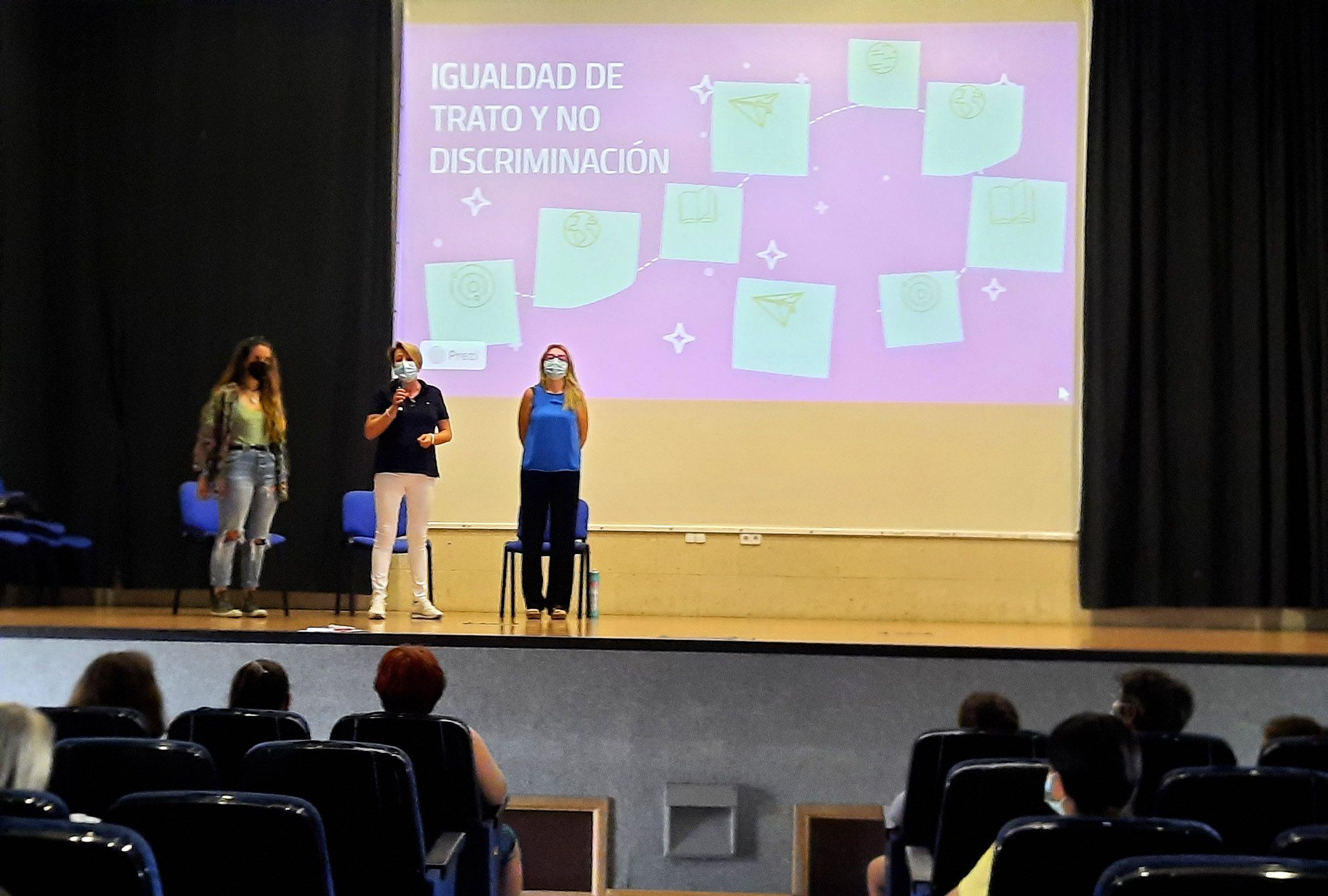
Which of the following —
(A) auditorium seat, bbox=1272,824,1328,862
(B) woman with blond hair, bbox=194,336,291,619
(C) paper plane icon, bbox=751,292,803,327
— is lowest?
(A) auditorium seat, bbox=1272,824,1328,862

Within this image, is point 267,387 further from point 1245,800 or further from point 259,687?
point 1245,800

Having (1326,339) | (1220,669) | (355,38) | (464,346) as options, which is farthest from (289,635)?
(1326,339)

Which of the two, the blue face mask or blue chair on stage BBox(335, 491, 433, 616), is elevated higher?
blue chair on stage BBox(335, 491, 433, 616)

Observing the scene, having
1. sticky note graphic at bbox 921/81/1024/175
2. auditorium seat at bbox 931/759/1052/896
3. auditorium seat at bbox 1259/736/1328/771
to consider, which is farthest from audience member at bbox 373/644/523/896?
sticky note graphic at bbox 921/81/1024/175

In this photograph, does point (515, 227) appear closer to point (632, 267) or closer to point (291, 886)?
point (632, 267)

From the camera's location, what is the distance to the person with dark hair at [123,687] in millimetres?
3387

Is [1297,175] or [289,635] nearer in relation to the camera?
[289,635]

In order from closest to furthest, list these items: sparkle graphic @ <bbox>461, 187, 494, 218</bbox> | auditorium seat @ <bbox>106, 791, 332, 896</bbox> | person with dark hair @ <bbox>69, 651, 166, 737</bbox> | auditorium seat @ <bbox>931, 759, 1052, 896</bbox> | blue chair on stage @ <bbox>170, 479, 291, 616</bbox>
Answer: auditorium seat @ <bbox>106, 791, 332, 896</bbox>, auditorium seat @ <bbox>931, 759, 1052, 896</bbox>, person with dark hair @ <bbox>69, 651, 166, 737</bbox>, blue chair on stage @ <bbox>170, 479, 291, 616</bbox>, sparkle graphic @ <bbox>461, 187, 494, 218</bbox>

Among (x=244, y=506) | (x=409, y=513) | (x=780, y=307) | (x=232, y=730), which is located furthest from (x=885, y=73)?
(x=232, y=730)

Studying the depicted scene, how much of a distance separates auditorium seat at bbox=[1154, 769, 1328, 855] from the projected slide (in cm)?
493

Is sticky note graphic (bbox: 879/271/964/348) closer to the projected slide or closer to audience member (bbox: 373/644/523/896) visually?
the projected slide

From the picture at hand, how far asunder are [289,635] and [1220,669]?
11.0 feet

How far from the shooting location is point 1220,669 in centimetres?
493

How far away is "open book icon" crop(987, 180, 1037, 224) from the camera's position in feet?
24.1
